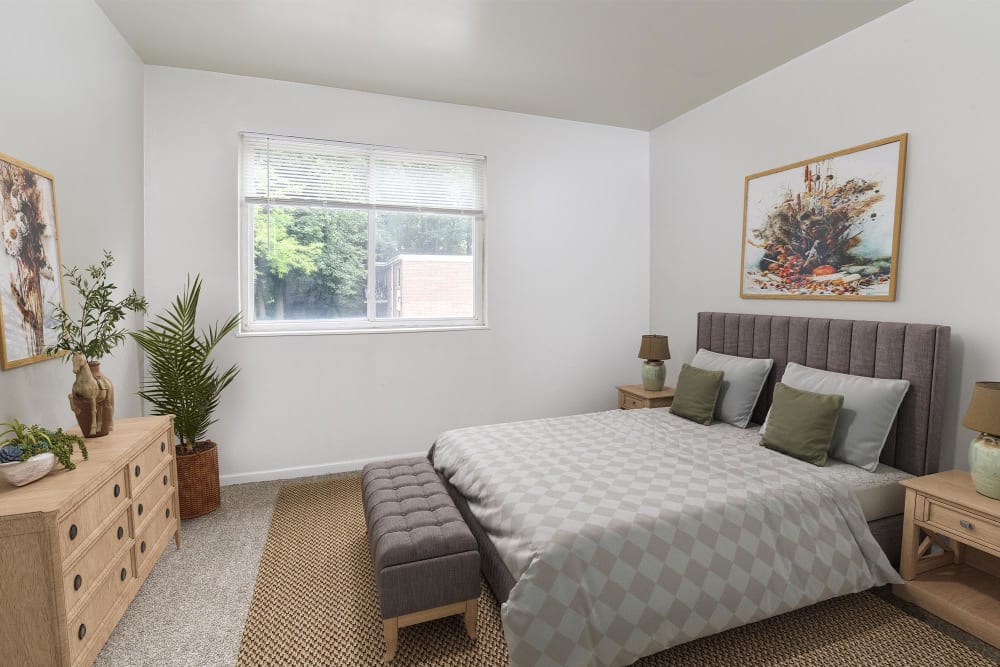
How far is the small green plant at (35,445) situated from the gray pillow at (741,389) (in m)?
3.28

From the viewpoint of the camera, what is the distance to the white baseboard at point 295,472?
3.57 m

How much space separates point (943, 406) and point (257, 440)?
4.11m

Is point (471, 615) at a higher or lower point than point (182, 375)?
lower

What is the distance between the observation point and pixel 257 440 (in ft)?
11.8

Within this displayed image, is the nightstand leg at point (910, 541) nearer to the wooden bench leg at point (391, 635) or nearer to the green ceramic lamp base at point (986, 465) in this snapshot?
the green ceramic lamp base at point (986, 465)

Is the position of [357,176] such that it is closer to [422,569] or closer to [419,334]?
[419,334]

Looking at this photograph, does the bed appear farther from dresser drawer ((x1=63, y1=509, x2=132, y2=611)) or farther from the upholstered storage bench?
dresser drawer ((x1=63, y1=509, x2=132, y2=611))

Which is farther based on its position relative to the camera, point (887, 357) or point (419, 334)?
point (419, 334)

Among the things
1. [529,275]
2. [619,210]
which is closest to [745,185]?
[619,210]

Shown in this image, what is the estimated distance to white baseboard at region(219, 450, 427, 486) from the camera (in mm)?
3570

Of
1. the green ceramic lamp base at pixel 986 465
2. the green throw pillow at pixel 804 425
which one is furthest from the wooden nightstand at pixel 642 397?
the green ceramic lamp base at pixel 986 465

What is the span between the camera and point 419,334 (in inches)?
156

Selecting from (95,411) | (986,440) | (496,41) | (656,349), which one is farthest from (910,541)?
(95,411)

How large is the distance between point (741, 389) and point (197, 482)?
3423 mm
